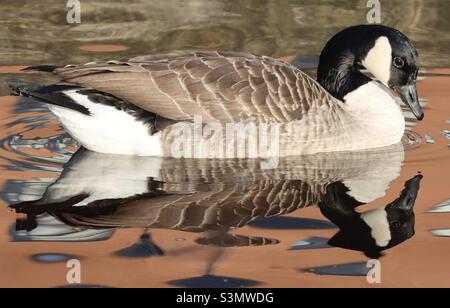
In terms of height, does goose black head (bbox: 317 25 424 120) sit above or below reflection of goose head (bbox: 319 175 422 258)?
above

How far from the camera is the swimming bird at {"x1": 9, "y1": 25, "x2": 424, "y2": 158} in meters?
9.46

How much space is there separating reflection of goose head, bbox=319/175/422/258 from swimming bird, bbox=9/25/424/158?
3.46ft

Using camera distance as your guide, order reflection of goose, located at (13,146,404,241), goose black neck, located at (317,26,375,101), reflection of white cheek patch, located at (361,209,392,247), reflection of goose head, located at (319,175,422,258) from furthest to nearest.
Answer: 1. goose black neck, located at (317,26,375,101)
2. reflection of goose, located at (13,146,404,241)
3. reflection of white cheek patch, located at (361,209,392,247)
4. reflection of goose head, located at (319,175,422,258)

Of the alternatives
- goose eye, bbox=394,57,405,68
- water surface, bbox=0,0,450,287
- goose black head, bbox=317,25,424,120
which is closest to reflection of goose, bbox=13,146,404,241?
water surface, bbox=0,0,450,287

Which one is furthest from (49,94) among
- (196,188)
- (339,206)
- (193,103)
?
(339,206)

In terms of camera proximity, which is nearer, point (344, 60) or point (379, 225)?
point (379, 225)

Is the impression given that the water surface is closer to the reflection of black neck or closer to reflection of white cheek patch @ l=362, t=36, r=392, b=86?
the reflection of black neck

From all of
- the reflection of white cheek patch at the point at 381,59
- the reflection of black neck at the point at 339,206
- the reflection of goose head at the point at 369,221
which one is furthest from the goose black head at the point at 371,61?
the reflection of black neck at the point at 339,206

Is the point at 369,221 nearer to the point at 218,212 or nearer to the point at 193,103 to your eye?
the point at 218,212

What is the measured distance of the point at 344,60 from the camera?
10.4m

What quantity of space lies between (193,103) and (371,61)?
194 cm
